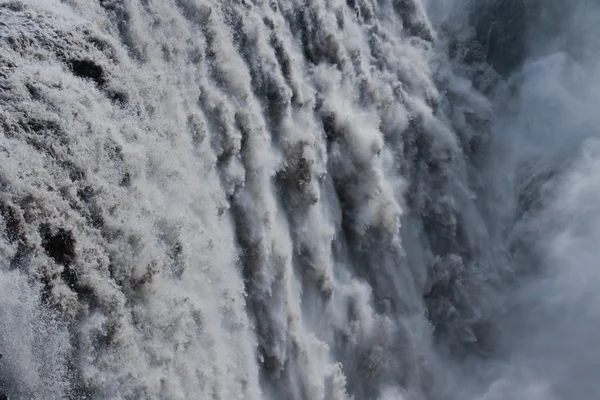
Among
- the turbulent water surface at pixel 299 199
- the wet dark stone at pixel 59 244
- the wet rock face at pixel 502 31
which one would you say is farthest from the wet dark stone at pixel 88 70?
the wet rock face at pixel 502 31

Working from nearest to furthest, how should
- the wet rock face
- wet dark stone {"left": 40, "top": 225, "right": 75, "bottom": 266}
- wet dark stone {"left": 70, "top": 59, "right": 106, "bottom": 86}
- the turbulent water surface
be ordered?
wet dark stone {"left": 40, "top": 225, "right": 75, "bottom": 266}, the turbulent water surface, wet dark stone {"left": 70, "top": 59, "right": 106, "bottom": 86}, the wet rock face

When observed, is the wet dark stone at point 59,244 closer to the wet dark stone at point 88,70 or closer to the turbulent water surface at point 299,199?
the turbulent water surface at point 299,199

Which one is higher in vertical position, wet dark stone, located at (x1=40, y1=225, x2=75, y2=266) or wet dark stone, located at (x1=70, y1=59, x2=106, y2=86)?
wet dark stone, located at (x1=70, y1=59, x2=106, y2=86)

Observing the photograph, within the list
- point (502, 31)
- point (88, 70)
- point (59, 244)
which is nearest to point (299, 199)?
point (88, 70)

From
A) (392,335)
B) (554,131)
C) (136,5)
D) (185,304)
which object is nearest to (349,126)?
(392,335)

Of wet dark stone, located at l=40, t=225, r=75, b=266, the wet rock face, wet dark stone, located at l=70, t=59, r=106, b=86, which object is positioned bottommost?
wet dark stone, located at l=40, t=225, r=75, b=266

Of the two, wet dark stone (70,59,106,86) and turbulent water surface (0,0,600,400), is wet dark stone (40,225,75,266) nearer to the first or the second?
turbulent water surface (0,0,600,400)

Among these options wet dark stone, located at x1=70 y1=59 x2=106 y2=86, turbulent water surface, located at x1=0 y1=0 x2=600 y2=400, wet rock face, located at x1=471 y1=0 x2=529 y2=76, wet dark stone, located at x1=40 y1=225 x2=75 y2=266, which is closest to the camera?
wet dark stone, located at x1=40 y1=225 x2=75 y2=266

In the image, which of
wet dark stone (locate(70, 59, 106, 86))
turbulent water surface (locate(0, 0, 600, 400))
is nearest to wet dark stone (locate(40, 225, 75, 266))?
A: turbulent water surface (locate(0, 0, 600, 400))
